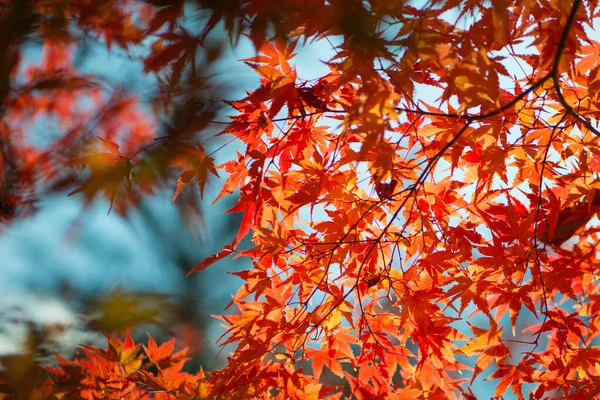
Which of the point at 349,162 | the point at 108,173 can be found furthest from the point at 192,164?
the point at 349,162

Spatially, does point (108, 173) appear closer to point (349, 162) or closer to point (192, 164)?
point (192, 164)

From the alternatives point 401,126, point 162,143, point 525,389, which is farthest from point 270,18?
point 525,389

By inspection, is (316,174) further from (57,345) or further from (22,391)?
(22,391)

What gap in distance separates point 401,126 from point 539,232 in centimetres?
60

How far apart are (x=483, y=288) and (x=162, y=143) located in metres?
1.08

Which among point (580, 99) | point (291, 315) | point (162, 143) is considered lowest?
point (291, 315)

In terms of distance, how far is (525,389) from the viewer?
360 cm

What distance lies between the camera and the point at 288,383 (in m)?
1.47

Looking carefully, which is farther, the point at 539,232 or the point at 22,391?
the point at 539,232

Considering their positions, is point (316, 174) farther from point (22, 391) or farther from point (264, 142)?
point (22, 391)

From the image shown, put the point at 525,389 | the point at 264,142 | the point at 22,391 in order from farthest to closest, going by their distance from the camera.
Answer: the point at 525,389 → the point at 264,142 → the point at 22,391

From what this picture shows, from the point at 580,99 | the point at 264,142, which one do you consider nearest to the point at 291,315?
the point at 264,142

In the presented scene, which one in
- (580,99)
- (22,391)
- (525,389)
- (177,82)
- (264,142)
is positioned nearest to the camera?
(22,391)

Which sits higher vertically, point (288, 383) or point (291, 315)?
point (291, 315)
